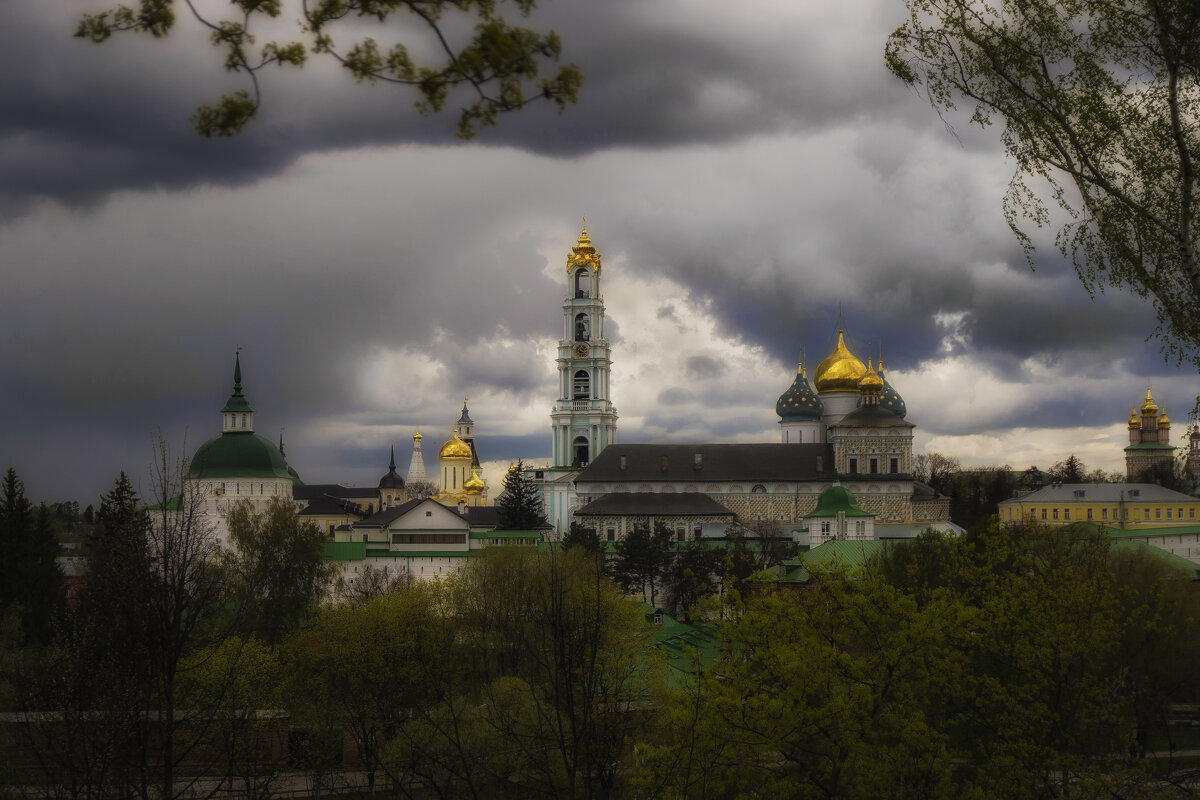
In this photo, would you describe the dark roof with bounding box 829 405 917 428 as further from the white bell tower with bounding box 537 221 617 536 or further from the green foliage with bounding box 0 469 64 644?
the green foliage with bounding box 0 469 64 644

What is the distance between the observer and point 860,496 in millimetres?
74938

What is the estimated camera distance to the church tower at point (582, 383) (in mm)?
84688

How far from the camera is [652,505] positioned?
7431 cm

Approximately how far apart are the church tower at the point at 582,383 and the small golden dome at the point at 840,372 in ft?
49.4

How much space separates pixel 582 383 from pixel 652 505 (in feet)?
46.7

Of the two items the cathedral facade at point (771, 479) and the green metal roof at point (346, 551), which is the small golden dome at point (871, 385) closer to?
the cathedral facade at point (771, 479)

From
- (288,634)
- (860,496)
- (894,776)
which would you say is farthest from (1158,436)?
(894,776)

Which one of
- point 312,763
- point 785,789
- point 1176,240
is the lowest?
point 312,763

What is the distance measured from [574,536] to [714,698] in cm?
4498

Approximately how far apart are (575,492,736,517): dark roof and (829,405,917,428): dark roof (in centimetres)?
952

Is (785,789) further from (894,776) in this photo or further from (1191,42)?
(1191,42)

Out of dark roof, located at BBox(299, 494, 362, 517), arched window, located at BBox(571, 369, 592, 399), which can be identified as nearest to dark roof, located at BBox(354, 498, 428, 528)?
arched window, located at BBox(571, 369, 592, 399)

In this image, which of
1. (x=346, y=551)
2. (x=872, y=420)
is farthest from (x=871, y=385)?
(x=346, y=551)

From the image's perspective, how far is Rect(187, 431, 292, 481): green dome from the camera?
66500 millimetres
